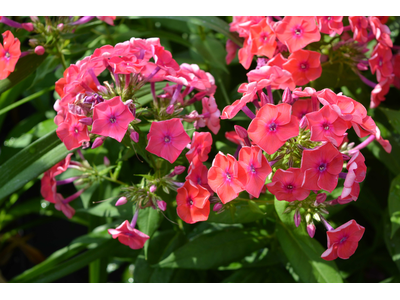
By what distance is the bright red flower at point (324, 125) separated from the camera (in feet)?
2.45

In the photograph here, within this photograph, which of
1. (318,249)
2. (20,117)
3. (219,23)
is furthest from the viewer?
(20,117)

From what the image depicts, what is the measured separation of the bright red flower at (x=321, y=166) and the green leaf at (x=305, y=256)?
25 cm

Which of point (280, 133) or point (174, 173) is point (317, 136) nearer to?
point (280, 133)

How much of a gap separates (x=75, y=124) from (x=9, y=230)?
4.43 ft

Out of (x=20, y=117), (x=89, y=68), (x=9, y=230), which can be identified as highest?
(x=89, y=68)

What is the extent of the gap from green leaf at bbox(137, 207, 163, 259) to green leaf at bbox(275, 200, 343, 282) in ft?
1.13

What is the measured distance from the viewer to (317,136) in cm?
75

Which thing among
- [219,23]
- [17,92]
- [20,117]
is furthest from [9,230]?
[219,23]

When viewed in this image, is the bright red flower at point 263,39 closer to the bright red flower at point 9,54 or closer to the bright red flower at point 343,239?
the bright red flower at point 343,239

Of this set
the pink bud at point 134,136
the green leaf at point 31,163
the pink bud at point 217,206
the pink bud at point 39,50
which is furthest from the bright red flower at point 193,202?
the pink bud at point 39,50

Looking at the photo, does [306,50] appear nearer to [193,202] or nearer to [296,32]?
[296,32]

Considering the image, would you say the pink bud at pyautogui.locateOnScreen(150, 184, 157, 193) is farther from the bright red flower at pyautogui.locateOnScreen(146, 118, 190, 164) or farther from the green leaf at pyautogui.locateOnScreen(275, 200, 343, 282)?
the green leaf at pyautogui.locateOnScreen(275, 200, 343, 282)

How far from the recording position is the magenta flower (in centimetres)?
78

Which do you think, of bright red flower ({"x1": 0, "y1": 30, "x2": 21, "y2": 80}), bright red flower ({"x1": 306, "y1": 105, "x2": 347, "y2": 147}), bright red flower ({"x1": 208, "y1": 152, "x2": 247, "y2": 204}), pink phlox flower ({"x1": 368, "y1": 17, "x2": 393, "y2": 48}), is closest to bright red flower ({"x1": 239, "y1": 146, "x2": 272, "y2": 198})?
bright red flower ({"x1": 208, "y1": 152, "x2": 247, "y2": 204})
